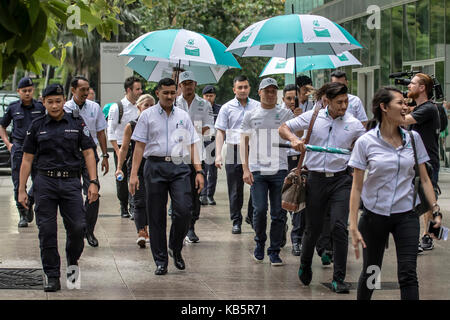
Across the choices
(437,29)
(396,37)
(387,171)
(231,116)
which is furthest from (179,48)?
(396,37)

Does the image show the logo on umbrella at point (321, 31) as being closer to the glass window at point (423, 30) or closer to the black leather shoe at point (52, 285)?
the black leather shoe at point (52, 285)

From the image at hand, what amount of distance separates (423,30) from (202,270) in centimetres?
1633

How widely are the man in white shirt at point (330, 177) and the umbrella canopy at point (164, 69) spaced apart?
432cm

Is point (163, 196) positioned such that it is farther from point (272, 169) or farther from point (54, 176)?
point (54, 176)

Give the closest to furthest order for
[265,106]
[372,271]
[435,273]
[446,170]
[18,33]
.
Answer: [18,33] → [372,271] → [435,273] → [265,106] → [446,170]

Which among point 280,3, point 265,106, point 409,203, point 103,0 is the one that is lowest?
point 409,203

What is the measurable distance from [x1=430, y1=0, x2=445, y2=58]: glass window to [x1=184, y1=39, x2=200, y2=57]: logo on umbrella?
43.2 ft

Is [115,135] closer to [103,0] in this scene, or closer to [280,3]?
[103,0]

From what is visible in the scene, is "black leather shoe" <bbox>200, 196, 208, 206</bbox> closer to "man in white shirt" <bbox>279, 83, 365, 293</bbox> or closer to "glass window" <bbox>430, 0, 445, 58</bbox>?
"man in white shirt" <bbox>279, 83, 365, 293</bbox>

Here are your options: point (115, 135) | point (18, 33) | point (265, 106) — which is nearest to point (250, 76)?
point (115, 135)

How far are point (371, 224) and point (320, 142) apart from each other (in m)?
1.95

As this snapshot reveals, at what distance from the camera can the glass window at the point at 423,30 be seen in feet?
75.6

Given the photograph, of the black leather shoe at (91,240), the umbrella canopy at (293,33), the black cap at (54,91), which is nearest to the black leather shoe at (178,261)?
the black leather shoe at (91,240)

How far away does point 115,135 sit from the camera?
12.4 metres
